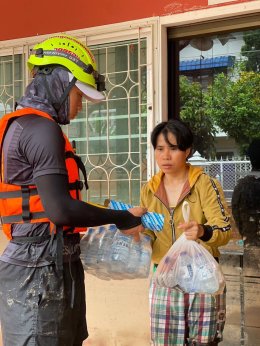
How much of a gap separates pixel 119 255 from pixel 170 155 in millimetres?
726

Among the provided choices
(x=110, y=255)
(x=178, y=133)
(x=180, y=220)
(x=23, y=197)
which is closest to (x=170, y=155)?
(x=178, y=133)

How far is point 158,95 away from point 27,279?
2136 mm

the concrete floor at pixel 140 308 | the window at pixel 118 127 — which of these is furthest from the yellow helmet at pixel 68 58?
the concrete floor at pixel 140 308

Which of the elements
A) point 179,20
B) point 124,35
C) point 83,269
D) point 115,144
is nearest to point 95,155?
point 115,144

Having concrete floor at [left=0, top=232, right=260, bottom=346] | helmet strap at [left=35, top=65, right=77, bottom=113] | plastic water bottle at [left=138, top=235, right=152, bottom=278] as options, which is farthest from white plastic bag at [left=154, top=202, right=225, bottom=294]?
concrete floor at [left=0, top=232, right=260, bottom=346]

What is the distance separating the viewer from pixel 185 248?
7.74ft

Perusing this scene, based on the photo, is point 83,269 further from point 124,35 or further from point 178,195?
point 124,35

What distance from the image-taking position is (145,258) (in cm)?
228

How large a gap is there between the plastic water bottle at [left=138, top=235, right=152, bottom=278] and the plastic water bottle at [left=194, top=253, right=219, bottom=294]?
9.5 inches

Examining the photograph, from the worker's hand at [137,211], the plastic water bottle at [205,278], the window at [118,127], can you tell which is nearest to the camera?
the worker's hand at [137,211]

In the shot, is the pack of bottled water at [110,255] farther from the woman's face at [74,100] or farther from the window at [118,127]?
the window at [118,127]

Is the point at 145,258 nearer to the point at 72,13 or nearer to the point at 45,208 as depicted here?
the point at 45,208

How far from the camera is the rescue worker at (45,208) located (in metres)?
1.72

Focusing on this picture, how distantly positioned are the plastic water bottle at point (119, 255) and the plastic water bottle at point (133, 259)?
0.02 m
